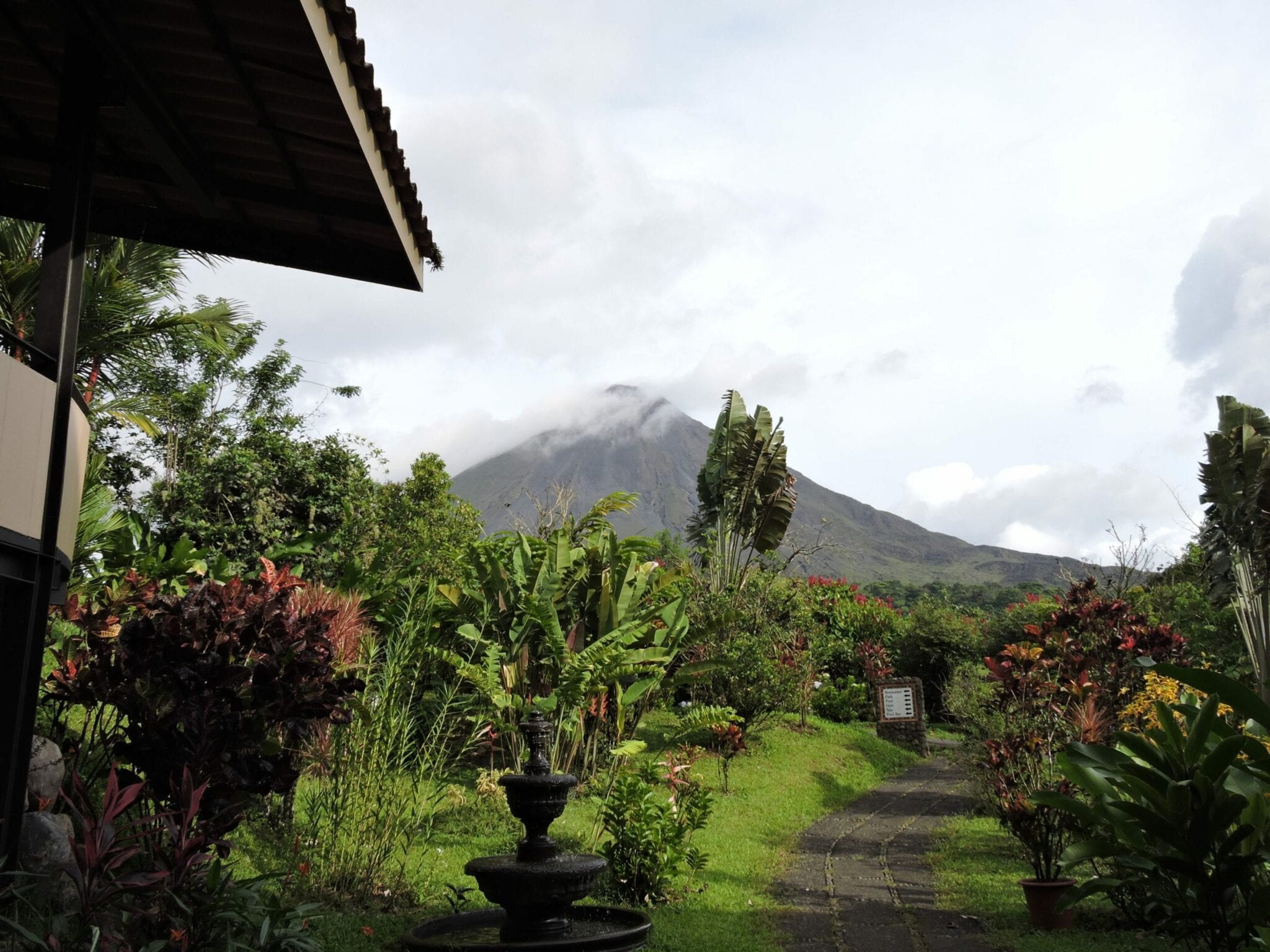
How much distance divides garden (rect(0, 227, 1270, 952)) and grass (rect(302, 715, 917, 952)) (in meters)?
0.05

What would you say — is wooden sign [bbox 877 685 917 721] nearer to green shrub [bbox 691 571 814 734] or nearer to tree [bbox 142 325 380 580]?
green shrub [bbox 691 571 814 734]

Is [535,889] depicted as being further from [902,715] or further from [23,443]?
[902,715]

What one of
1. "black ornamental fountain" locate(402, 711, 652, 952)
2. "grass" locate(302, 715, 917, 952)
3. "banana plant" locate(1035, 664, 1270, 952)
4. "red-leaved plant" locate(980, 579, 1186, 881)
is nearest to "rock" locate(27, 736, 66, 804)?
"grass" locate(302, 715, 917, 952)

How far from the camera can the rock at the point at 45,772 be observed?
5.79m

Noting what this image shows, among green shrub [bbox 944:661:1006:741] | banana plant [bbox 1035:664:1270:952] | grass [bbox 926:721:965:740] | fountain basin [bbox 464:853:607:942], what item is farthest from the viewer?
grass [bbox 926:721:965:740]

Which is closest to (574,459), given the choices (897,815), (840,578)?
(840,578)

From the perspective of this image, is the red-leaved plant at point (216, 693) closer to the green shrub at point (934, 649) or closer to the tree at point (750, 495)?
the tree at point (750, 495)

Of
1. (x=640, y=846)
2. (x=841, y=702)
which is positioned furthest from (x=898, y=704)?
(x=640, y=846)

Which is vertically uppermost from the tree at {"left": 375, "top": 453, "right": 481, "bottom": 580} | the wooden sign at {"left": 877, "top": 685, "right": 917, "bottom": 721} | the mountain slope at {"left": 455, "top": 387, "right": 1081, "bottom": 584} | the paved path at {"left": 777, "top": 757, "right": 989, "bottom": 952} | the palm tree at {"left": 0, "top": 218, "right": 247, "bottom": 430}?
the mountain slope at {"left": 455, "top": 387, "right": 1081, "bottom": 584}

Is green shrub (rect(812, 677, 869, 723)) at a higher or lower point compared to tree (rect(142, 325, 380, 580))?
lower

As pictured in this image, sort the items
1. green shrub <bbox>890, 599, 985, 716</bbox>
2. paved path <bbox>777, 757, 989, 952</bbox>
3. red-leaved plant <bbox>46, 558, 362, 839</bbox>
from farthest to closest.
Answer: green shrub <bbox>890, 599, 985, 716</bbox>, paved path <bbox>777, 757, 989, 952</bbox>, red-leaved plant <bbox>46, 558, 362, 839</bbox>

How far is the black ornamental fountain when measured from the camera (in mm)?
4730

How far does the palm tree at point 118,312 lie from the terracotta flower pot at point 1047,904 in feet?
36.9

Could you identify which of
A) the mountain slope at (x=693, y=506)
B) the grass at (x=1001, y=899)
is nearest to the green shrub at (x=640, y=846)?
the grass at (x=1001, y=899)
